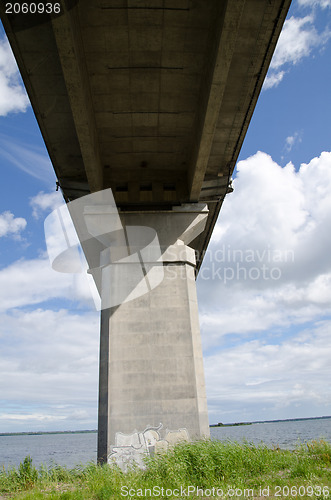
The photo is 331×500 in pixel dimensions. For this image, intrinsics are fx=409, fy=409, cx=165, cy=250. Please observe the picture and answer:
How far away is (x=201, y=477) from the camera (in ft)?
Result: 30.0

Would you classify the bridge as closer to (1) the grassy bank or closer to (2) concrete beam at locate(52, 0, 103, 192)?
(2) concrete beam at locate(52, 0, 103, 192)

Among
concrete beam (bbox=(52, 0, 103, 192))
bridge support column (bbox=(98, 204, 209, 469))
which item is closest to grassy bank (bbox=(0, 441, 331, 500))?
bridge support column (bbox=(98, 204, 209, 469))

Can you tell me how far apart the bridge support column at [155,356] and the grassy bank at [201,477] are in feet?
5.22

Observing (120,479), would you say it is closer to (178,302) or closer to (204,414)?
(204,414)

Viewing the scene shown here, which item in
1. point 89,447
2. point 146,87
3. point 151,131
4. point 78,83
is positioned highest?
point 146,87

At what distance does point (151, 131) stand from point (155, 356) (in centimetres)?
778

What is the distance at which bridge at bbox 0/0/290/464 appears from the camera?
1033 cm

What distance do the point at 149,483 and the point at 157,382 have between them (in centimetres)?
495

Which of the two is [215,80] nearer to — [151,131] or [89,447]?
[151,131]

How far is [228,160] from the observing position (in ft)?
49.5

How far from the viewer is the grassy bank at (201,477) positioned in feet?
26.1
